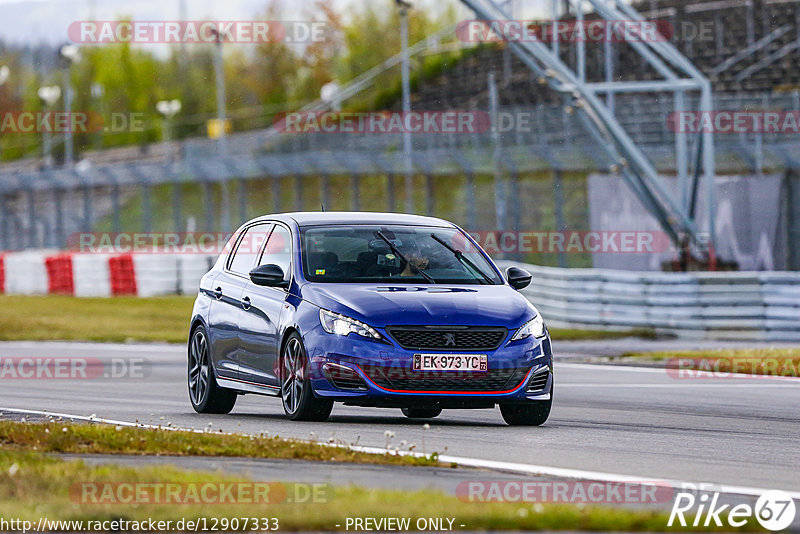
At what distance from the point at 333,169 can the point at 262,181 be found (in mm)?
9132

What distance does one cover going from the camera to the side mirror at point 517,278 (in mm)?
12320

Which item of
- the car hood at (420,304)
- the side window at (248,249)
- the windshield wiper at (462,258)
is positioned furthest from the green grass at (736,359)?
the car hood at (420,304)

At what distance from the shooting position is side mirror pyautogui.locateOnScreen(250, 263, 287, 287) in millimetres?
A: 11984

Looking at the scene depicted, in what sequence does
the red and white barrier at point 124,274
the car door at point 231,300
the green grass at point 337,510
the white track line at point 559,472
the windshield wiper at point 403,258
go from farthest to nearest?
the red and white barrier at point 124,274 < the car door at point 231,300 < the windshield wiper at point 403,258 < the white track line at point 559,472 < the green grass at point 337,510

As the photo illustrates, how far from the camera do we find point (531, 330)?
1148 centimetres

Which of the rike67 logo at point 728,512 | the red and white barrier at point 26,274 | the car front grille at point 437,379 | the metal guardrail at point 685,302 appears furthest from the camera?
the red and white barrier at point 26,274

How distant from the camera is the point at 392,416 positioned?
41.4 feet

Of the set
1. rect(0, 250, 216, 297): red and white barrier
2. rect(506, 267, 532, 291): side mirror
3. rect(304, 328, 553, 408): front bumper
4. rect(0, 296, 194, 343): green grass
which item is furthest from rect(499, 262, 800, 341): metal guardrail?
rect(304, 328, 553, 408): front bumper

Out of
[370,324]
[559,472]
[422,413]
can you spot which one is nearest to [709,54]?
[422,413]

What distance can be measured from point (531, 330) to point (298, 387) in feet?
5.37

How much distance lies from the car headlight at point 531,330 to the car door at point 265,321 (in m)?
1.69

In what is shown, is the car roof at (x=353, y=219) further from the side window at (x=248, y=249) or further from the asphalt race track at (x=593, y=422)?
the asphalt race track at (x=593, y=422)

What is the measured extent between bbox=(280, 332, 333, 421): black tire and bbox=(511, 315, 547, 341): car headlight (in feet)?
4.42

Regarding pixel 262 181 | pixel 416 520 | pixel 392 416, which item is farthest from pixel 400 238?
pixel 262 181
